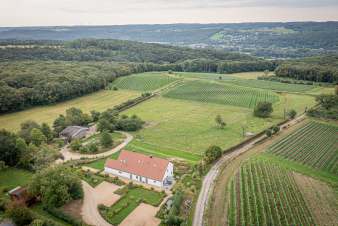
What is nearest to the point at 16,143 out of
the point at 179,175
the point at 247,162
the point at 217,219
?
the point at 179,175

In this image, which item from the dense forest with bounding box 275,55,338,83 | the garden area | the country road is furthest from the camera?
the dense forest with bounding box 275,55,338,83

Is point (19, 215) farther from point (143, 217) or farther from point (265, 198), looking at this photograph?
point (265, 198)

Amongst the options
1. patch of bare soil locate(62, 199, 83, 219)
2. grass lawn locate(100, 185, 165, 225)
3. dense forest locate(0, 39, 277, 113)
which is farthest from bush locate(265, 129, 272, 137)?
dense forest locate(0, 39, 277, 113)

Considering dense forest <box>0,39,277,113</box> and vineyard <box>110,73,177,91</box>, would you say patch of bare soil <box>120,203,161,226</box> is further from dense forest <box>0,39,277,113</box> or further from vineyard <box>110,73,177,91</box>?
vineyard <box>110,73,177,91</box>

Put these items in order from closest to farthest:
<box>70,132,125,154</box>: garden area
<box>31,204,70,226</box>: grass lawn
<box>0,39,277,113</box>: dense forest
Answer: <box>31,204,70,226</box>: grass lawn, <box>70,132,125,154</box>: garden area, <box>0,39,277,113</box>: dense forest

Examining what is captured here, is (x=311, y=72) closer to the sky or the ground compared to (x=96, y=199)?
closer to the sky

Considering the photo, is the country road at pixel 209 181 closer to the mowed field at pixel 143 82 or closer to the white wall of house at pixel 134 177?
the white wall of house at pixel 134 177

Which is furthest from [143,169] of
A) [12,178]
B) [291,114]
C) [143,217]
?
[291,114]
